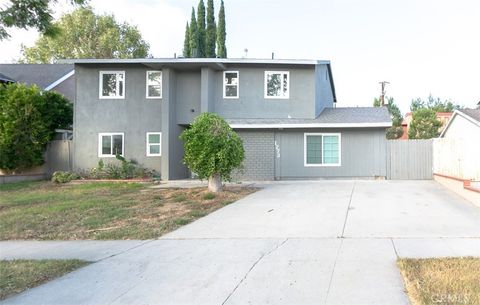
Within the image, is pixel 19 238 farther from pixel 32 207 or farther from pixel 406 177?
pixel 406 177

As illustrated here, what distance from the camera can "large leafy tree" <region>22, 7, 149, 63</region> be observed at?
47281 mm

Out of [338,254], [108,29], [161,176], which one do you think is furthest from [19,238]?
[108,29]

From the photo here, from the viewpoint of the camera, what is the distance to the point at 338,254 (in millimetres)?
7762

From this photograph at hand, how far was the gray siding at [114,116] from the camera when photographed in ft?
77.2

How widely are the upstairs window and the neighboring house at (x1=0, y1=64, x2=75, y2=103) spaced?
1118 cm

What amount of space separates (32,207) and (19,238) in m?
4.26

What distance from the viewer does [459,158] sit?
16859 mm

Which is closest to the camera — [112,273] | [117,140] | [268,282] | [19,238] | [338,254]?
[268,282]

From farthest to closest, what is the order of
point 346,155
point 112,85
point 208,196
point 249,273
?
point 112,85, point 346,155, point 208,196, point 249,273

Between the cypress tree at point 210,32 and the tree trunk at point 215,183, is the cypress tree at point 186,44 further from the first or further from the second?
the tree trunk at point 215,183

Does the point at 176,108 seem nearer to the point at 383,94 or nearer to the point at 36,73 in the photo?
the point at 36,73

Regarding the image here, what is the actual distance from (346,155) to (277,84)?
4731 mm

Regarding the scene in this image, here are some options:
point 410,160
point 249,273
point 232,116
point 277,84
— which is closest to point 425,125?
point 410,160

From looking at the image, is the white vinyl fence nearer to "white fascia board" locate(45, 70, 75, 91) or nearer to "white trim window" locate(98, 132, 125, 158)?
"white trim window" locate(98, 132, 125, 158)
